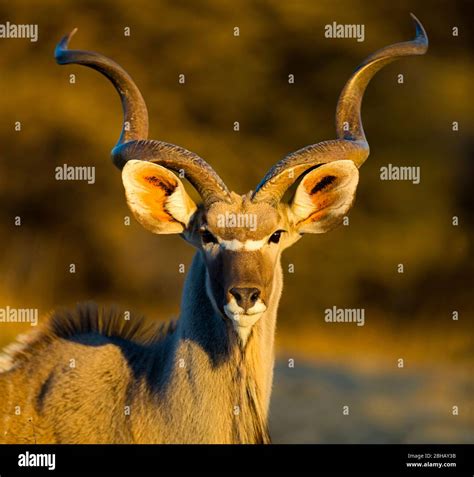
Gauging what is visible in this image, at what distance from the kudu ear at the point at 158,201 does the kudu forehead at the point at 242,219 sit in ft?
0.70

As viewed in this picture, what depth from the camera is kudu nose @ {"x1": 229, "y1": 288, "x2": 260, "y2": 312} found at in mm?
5773

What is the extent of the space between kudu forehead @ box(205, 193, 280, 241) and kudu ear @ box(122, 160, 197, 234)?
0.21m

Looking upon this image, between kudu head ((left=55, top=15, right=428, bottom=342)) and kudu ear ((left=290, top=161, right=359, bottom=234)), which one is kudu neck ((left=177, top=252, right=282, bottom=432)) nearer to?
kudu head ((left=55, top=15, right=428, bottom=342))

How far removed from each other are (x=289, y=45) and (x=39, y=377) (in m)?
15.0

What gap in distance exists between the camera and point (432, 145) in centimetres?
1903

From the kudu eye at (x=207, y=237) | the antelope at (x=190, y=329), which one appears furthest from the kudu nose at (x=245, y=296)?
the kudu eye at (x=207, y=237)

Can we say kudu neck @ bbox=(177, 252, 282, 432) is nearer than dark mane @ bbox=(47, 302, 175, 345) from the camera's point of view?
Yes

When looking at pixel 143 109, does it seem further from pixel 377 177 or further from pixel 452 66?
pixel 452 66

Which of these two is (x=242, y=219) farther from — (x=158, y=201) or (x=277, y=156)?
(x=277, y=156)

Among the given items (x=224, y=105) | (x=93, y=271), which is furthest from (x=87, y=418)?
(x=224, y=105)

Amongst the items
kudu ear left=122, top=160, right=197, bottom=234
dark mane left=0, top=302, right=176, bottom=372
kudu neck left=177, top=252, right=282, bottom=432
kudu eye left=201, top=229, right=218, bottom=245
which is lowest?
kudu neck left=177, top=252, right=282, bottom=432

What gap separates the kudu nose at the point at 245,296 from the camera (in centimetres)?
577

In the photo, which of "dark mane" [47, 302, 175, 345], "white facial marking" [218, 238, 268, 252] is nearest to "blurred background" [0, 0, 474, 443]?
"dark mane" [47, 302, 175, 345]

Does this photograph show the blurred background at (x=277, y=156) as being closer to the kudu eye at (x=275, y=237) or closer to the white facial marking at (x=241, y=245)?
the kudu eye at (x=275, y=237)
